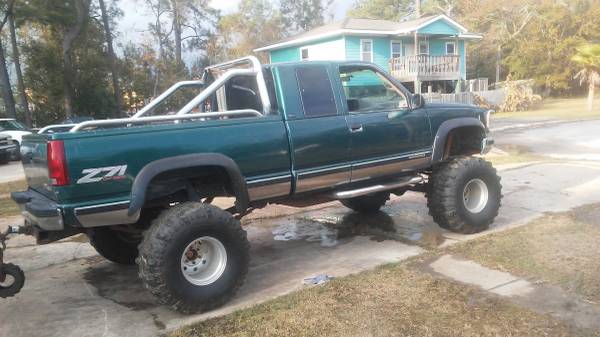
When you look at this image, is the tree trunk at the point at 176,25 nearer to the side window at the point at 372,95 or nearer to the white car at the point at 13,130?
the white car at the point at 13,130

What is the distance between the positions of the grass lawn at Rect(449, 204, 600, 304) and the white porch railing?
22.7 metres

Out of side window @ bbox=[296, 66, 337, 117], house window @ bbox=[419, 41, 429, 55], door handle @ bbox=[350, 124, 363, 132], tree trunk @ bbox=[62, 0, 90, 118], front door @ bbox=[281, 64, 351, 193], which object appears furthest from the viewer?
house window @ bbox=[419, 41, 429, 55]

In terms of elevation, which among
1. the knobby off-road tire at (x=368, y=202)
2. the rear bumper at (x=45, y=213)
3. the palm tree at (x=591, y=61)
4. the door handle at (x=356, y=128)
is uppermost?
the palm tree at (x=591, y=61)

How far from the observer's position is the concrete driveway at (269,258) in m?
4.16

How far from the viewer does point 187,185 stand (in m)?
4.46

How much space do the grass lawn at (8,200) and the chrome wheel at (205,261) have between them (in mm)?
5801

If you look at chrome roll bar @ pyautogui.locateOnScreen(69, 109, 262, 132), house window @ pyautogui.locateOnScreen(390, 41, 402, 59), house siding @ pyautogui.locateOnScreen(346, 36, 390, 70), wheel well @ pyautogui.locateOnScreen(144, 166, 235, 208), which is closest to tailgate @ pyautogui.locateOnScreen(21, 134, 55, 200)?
chrome roll bar @ pyautogui.locateOnScreen(69, 109, 262, 132)

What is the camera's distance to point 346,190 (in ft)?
17.2

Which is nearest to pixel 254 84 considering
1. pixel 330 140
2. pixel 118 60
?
pixel 330 140

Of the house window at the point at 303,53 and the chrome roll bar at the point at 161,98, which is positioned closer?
the chrome roll bar at the point at 161,98

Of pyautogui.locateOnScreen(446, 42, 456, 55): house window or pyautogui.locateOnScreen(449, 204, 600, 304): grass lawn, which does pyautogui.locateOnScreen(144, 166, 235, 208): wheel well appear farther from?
pyautogui.locateOnScreen(446, 42, 456, 55): house window

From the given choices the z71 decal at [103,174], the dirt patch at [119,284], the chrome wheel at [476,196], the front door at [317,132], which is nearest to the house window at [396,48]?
the chrome wheel at [476,196]

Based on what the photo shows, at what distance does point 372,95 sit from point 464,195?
161cm

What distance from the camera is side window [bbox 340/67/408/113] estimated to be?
5.33 meters
